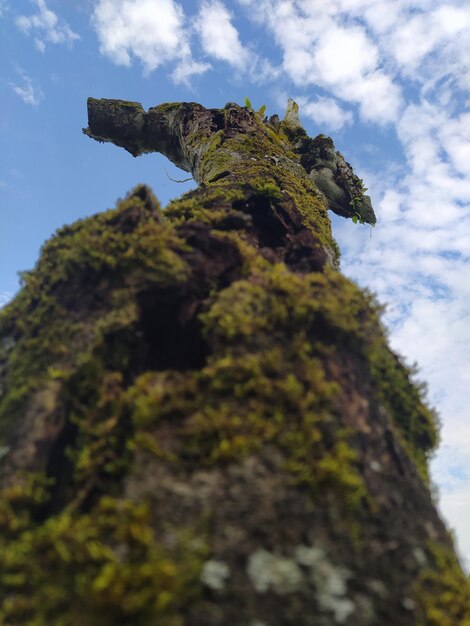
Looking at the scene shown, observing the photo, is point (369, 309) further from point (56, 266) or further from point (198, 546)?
point (56, 266)

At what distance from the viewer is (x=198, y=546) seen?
2598 millimetres

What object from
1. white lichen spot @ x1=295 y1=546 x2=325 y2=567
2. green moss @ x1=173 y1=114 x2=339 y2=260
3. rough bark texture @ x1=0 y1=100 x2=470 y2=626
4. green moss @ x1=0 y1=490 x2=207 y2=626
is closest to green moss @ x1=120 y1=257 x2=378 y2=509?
rough bark texture @ x1=0 y1=100 x2=470 y2=626

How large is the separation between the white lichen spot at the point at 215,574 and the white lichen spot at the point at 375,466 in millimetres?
1429

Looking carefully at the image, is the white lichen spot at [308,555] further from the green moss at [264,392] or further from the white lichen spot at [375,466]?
the white lichen spot at [375,466]

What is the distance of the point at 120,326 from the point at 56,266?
1.21 m

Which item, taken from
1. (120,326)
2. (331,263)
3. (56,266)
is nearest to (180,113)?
(331,263)

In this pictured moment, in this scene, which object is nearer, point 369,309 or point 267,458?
point 267,458

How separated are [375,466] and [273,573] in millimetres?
1272

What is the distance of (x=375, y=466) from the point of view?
3.52 metres

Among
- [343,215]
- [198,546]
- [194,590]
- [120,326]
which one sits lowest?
[194,590]

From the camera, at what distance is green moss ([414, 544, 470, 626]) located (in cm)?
290

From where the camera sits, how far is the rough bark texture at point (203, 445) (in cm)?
260

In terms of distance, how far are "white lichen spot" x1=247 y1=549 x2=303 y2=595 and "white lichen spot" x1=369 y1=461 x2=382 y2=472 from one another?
3.55ft

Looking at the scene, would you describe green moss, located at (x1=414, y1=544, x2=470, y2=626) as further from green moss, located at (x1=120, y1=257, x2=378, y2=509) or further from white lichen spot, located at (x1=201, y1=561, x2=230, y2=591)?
white lichen spot, located at (x1=201, y1=561, x2=230, y2=591)
